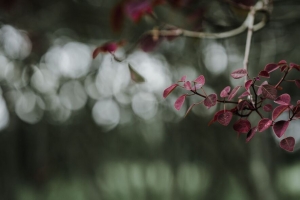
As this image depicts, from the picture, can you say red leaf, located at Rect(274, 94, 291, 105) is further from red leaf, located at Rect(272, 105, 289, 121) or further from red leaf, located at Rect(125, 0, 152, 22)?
red leaf, located at Rect(125, 0, 152, 22)

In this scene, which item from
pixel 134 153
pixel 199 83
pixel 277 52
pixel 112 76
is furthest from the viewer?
pixel 134 153

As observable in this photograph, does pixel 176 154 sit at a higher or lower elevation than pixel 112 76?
lower

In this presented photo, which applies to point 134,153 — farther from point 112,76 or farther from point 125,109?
point 112,76

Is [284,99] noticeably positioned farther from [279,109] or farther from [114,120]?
[114,120]

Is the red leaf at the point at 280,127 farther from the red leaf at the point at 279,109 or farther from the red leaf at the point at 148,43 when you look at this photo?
the red leaf at the point at 148,43


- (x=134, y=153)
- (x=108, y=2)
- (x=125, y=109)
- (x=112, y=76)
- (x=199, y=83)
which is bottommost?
(x=134, y=153)

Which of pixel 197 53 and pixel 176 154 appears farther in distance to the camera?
pixel 176 154

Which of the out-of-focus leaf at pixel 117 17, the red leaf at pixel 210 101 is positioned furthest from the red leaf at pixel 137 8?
the red leaf at pixel 210 101

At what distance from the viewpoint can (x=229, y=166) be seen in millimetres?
1647

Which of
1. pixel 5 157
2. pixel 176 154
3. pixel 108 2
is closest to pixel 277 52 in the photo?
pixel 176 154

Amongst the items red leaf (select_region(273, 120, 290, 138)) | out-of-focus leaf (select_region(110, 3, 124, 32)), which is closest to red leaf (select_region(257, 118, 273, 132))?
red leaf (select_region(273, 120, 290, 138))

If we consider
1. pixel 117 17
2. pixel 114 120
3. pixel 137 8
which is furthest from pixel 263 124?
pixel 114 120

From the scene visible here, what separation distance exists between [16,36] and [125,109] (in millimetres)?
578

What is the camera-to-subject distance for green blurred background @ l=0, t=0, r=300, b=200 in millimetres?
1566
